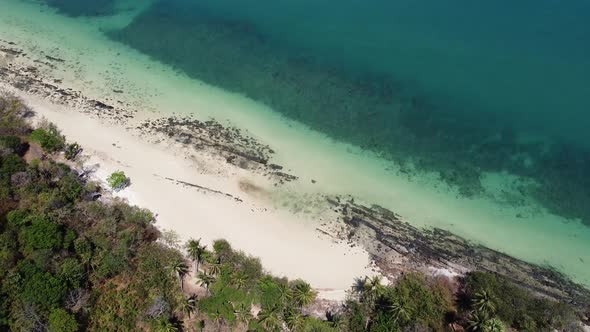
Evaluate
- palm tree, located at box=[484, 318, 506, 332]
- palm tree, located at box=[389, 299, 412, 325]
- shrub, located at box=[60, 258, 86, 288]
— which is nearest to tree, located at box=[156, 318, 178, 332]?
shrub, located at box=[60, 258, 86, 288]

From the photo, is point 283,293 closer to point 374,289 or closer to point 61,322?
point 374,289

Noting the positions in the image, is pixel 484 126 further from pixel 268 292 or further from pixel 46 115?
pixel 46 115

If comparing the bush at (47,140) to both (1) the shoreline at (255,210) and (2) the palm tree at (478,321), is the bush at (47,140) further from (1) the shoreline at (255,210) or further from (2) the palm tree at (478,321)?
(2) the palm tree at (478,321)

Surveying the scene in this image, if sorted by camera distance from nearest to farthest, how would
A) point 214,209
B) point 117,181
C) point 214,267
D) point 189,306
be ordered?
point 189,306 → point 214,267 → point 117,181 → point 214,209

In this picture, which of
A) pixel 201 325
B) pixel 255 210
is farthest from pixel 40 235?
pixel 255 210

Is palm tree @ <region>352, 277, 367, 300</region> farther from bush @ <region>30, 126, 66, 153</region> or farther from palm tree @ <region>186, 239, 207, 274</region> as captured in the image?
bush @ <region>30, 126, 66, 153</region>

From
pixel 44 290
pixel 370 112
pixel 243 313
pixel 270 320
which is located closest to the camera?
pixel 44 290

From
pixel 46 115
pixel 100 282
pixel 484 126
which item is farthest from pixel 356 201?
pixel 46 115


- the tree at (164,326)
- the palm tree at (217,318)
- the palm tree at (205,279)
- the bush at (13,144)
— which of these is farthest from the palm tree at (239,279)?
the bush at (13,144)
